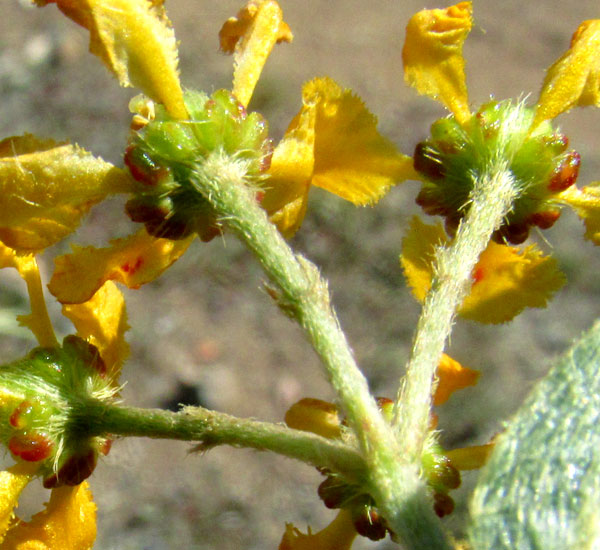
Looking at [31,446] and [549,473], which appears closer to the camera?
[549,473]

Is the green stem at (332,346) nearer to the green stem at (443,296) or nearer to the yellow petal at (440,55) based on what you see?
the green stem at (443,296)

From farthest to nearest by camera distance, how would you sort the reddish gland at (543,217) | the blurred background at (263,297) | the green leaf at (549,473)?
the blurred background at (263,297), the reddish gland at (543,217), the green leaf at (549,473)

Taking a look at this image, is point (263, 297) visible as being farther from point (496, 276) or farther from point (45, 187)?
point (45, 187)

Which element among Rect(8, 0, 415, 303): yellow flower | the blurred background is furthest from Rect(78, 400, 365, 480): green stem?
the blurred background

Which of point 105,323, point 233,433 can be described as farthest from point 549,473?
point 105,323

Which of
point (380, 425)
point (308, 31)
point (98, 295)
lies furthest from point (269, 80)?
point (380, 425)

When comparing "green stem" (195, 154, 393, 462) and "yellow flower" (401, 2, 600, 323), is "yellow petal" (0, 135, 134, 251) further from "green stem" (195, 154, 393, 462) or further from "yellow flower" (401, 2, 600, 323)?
"yellow flower" (401, 2, 600, 323)

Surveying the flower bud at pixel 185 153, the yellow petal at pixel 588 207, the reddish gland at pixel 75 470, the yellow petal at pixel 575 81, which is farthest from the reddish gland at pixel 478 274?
the reddish gland at pixel 75 470
